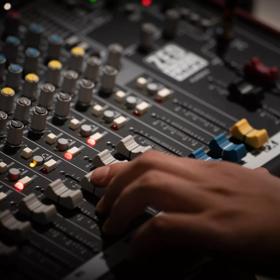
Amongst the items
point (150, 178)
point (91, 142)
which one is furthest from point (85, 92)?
point (150, 178)

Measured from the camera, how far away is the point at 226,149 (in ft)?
6.90

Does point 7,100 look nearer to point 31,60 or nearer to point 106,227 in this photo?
point 31,60

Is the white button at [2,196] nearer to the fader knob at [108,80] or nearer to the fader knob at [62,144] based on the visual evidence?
the fader knob at [62,144]

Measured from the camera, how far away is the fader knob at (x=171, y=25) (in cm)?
253

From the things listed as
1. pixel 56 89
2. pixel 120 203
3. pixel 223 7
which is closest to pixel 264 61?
pixel 223 7

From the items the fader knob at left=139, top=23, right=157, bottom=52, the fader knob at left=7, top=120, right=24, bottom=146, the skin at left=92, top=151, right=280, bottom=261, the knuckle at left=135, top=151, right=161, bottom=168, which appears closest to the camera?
the skin at left=92, top=151, right=280, bottom=261

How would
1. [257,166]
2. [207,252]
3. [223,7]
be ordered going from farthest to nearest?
[223,7], [257,166], [207,252]

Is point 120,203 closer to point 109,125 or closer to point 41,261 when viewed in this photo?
point 41,261

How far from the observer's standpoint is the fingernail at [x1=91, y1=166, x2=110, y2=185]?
1.91 m

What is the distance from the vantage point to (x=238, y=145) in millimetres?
2127

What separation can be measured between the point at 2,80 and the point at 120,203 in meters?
0.60

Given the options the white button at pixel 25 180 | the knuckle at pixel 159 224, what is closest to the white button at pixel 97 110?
the white button at pixel 25 180

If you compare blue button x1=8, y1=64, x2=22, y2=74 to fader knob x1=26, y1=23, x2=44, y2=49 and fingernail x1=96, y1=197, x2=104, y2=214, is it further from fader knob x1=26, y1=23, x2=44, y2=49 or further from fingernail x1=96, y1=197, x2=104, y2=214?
fingernail x1=96, y1=197, x2=104, y2=214

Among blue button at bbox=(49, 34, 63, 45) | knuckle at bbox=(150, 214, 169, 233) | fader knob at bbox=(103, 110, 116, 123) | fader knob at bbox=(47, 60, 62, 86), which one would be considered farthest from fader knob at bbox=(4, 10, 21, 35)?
knuckle at bbox=(150, 214, 169, 233)
